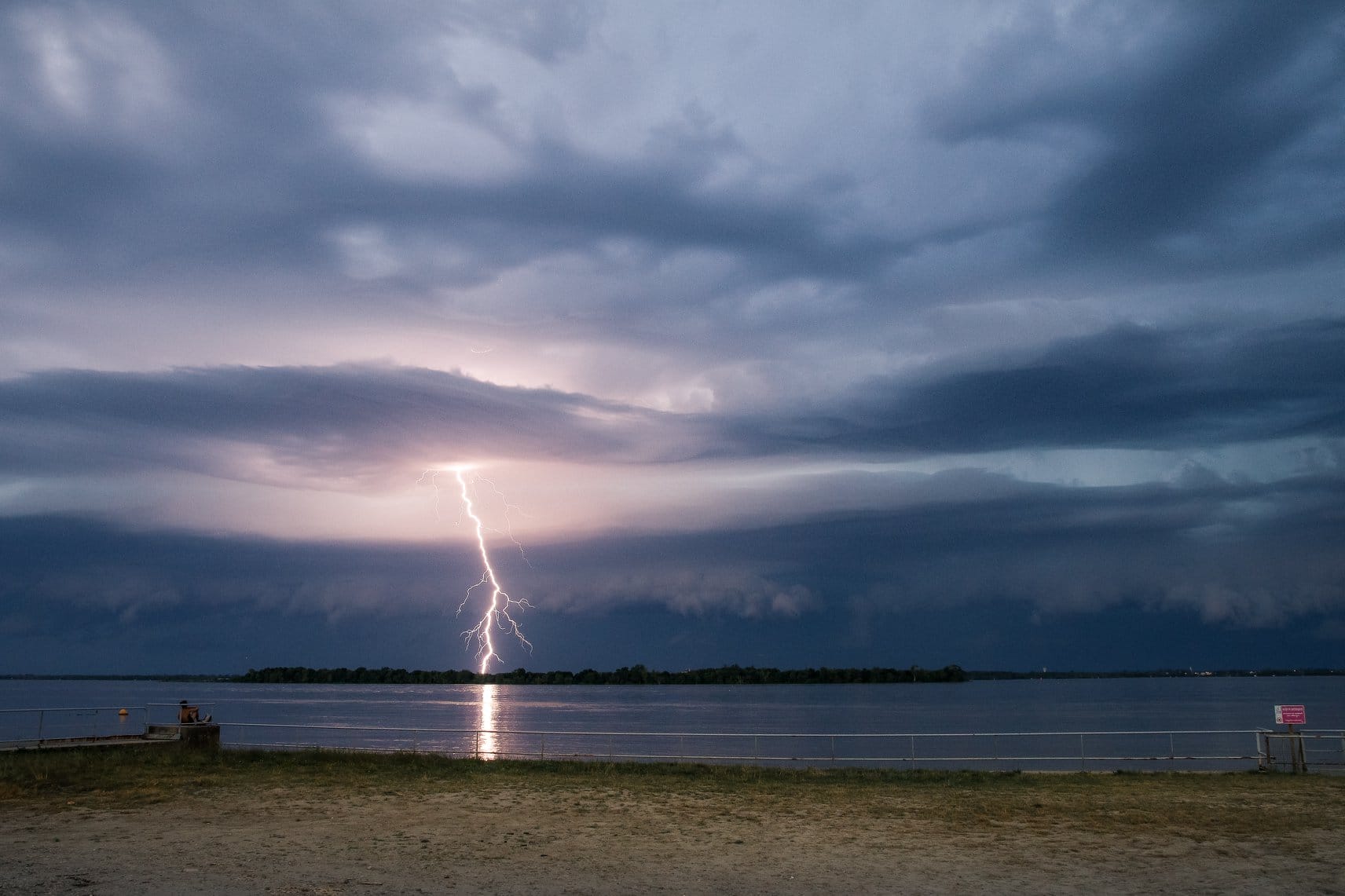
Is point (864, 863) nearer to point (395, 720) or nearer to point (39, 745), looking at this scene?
point (39, 745)

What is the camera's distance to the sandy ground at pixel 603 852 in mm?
14766

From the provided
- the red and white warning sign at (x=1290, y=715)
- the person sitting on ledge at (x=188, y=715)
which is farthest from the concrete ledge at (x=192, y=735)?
the red and white warning sign at (x=1290, y=715)

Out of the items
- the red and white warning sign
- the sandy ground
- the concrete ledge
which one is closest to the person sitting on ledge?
the concrete ledge

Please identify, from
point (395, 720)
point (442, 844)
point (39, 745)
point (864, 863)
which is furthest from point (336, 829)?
point (395, 720)

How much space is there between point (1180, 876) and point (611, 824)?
10.4 metres

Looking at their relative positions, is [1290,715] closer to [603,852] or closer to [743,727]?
[603,852]

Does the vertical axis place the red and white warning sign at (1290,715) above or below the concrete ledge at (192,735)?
above

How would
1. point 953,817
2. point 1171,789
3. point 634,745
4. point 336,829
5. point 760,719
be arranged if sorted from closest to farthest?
point 336,829 < point 953,817 < point 1171,789 < point 634,745 < point 760,719

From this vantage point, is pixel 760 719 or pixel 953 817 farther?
pixel 760 719

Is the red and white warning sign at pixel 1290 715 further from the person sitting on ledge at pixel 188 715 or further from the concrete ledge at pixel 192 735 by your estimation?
the person sitting on ledge at pixel 188 715

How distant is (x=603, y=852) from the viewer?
17578 mm

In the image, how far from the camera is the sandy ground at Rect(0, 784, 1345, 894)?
1477cm

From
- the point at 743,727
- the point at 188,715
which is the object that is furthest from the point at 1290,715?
the point at 743,727

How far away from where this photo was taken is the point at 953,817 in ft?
70.1
